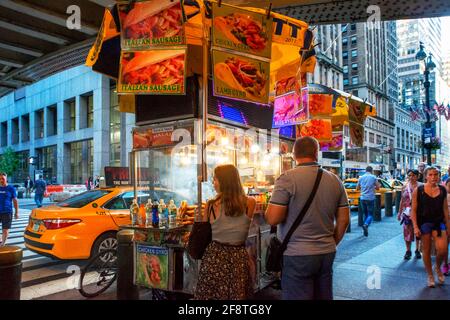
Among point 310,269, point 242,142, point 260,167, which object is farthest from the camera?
point 260,167

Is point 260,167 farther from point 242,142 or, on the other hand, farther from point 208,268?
point 208,268

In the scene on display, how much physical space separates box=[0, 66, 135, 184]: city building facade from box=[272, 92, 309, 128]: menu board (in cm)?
2303

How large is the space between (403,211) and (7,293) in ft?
24.6

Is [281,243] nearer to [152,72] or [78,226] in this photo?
[152,72]

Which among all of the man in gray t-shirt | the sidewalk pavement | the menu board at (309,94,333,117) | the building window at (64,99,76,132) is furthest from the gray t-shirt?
the building window at (64,99,76,132)

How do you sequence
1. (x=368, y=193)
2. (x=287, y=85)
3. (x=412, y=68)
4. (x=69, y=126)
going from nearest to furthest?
(x=287, y=85)
(x=368, y=193)
(x=69, y=126)
(x=412, y=68)

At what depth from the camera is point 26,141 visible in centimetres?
4647

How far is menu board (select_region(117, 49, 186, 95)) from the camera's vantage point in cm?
427

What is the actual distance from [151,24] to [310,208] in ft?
9.23

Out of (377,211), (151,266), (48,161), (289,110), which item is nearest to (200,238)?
(151,266)

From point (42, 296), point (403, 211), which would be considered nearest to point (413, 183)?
point (403, 211)

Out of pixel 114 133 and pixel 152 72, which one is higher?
pixel 114 133

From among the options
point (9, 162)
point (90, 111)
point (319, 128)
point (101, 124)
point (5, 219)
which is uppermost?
point (90, 111)

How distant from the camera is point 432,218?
5.72 m
